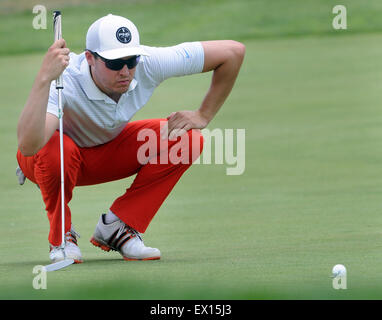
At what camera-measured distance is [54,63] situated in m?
5.16

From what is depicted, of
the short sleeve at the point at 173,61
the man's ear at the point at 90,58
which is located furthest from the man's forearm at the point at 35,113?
the short sleeve at the point at 173,61

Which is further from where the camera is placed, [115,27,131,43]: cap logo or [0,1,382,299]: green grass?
[115,27,131,43]: cap logo

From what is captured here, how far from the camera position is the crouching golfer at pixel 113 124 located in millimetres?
5427

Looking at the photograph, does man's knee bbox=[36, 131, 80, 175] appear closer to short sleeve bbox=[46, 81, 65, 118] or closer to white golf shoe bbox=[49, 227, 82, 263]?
short sleeve bbox=[46, 81, 65, 118]

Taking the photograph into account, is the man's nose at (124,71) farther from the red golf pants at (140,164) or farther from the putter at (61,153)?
the red golf pants at (140,164)

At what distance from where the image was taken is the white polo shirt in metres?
5.62

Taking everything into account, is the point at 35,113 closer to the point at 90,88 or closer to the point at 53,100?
the point at 53,100

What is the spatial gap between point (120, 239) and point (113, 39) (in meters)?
1.18

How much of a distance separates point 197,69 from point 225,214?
5.01 feet

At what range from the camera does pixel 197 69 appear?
6.03 metres

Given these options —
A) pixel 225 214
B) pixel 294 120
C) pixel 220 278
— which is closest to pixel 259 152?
pixel 294 120

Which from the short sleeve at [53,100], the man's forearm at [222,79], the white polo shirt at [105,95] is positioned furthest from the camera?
the man's forearm at [222,79]

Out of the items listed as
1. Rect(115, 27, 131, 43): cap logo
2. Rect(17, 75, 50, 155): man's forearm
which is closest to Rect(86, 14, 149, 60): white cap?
Rect(115, 27, 131, 43): cap logo

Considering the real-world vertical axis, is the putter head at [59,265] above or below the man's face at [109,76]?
below
